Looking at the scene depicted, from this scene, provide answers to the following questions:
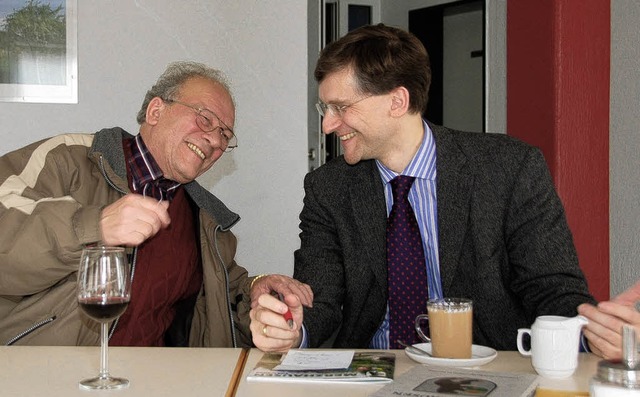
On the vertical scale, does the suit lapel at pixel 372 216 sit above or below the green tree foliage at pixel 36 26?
below

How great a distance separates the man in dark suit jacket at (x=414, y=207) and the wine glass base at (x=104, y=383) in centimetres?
66

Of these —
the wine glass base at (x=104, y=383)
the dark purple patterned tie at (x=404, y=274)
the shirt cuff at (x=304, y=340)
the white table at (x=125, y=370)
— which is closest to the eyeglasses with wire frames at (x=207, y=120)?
the dark purple patterned tie at (x=404, y=274)

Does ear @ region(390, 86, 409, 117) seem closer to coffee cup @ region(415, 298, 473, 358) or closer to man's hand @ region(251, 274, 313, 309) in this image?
man's hand @ region(251, 274, 313, 309)

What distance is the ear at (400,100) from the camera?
235 cm

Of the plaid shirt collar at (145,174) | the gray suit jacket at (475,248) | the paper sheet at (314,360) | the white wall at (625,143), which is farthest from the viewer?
the white wall at (625,143)

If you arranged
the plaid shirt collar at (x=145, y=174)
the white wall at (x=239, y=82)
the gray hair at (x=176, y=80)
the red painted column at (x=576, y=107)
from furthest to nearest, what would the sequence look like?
the red painted column at (x=576, y=107), the white wall at (x=239, y=82), the gray hair at (x=176, y=80), the plaid shirt collar at (x=145, y=174)

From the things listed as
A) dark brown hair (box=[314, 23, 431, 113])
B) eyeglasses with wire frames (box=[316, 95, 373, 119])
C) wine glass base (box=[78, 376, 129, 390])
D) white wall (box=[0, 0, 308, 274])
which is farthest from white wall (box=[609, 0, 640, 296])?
wine glass base (box=[78, 376, 129, 390])

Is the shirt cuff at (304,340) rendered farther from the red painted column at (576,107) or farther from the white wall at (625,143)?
the white wall at (625,143)

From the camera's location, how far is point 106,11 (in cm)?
336

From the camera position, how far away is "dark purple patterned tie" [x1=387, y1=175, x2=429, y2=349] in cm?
223

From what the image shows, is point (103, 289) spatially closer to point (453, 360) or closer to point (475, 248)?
point (453, 360)

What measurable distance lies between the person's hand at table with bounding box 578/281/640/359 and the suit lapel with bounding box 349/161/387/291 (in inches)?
25.4

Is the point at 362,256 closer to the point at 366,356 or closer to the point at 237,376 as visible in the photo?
the point at 366,356

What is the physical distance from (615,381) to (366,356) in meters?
0.62
